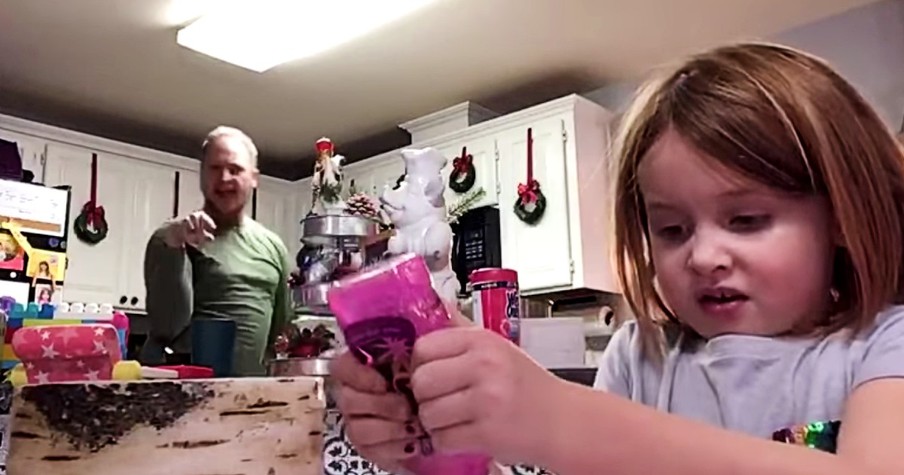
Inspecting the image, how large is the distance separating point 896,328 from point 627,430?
22 cm

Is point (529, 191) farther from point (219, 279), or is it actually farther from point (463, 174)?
point (219, 279)

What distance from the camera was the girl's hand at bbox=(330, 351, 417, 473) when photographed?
0.40 metres

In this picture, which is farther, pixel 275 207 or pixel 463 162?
pixel 275 207

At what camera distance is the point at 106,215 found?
10.6 feet

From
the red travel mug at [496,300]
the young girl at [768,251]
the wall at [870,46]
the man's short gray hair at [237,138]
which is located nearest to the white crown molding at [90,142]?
the man's short gray hair at [237,138]

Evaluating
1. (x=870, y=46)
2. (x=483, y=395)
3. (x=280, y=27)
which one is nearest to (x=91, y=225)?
(x=280, y=27)

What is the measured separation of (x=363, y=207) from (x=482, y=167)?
80.2 inches

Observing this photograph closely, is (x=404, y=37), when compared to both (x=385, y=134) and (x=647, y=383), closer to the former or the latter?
(x=385, y=134)

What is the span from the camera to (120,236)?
10.7ft

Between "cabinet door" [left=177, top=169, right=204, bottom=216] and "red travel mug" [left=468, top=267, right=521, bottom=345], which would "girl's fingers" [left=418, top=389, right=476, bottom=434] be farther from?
"cabinet door" [left=177, top=169, right=204, bottom=216]

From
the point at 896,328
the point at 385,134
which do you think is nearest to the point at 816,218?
the point at 896,328

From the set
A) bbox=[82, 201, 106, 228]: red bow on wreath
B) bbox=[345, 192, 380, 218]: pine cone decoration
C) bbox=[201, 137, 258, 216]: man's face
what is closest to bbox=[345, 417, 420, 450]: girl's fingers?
bbox=[345, 192, 380, 218]: pine cone decoration

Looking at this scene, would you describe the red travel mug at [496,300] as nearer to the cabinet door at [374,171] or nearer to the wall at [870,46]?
the wall at [870,46]

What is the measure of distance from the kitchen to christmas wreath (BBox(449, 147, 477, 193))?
0.7 inches
